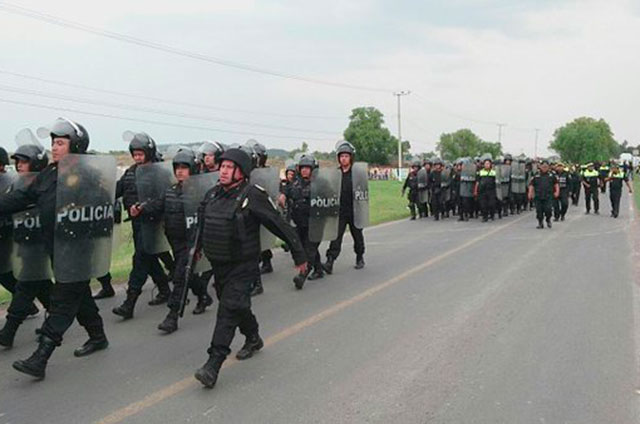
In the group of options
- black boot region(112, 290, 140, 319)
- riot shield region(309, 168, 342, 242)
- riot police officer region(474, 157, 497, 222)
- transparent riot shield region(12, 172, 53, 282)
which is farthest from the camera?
riot police officer region(474, 157, 497, 222)

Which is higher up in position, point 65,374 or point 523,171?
point 523,171

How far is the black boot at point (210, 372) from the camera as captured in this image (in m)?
4.25

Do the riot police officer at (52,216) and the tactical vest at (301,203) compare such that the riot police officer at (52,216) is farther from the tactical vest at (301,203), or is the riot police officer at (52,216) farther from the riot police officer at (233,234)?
the tactical vest at (301,203)

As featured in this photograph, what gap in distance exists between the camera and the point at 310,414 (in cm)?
385

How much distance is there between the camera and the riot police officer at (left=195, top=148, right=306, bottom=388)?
4531mm

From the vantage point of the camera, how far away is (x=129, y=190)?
658cm

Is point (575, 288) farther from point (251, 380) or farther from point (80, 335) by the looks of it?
point (80, 335)

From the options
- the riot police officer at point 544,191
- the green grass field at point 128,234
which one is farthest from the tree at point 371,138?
the riot police officer at point 544,191

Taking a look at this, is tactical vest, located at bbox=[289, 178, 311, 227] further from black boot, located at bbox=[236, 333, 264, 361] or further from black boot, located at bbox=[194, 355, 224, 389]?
black boot, located at bbox=[194, 355, 224, 389]

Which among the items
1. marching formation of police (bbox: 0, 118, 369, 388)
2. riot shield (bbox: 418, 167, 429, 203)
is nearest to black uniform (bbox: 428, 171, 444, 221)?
riot shield (bbox: 418, 167, 429, 203)

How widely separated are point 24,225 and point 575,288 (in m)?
6.38

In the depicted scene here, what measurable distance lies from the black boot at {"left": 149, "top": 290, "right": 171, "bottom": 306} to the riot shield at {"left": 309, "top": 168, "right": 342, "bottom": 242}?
7.38 ft

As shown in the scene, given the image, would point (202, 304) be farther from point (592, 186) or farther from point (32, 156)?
point (592, 186)

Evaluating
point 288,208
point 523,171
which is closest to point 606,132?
point 523,171
